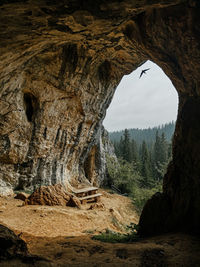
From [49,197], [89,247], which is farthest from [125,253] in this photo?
[49,197]

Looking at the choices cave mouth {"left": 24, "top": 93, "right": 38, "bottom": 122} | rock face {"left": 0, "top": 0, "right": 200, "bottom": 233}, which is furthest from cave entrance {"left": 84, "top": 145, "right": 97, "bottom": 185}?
cave mouth {"left": 24, "top": 93, "right": 38, "bottom": 122}

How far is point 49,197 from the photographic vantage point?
8422 millimetres

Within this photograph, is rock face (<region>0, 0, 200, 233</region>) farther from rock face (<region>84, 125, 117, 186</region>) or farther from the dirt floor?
the dirt floor

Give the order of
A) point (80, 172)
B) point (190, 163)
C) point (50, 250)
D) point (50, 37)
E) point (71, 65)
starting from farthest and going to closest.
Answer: point (80, 172) < point (71, 65) < point (50, 37) < point (190, 163) < point (50, 250)

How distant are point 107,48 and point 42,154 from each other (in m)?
8.70

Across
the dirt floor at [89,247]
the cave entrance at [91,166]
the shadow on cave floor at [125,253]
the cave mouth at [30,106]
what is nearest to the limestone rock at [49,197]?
the dirt floor at [89,247]

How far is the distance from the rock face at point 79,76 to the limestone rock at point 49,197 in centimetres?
281

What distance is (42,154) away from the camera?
1223cm

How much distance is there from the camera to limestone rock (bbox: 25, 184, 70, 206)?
26.5 feet

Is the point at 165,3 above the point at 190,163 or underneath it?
above

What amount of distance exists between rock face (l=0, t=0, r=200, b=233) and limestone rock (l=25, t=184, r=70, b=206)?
9.23ft

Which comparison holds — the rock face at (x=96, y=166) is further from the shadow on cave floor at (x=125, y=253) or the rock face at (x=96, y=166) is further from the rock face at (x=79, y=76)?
the shadow on cave floor at (x=125, y=253)

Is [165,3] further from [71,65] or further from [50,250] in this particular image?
[71,65]

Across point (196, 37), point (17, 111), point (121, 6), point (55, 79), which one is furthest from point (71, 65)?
point (196, 37)
